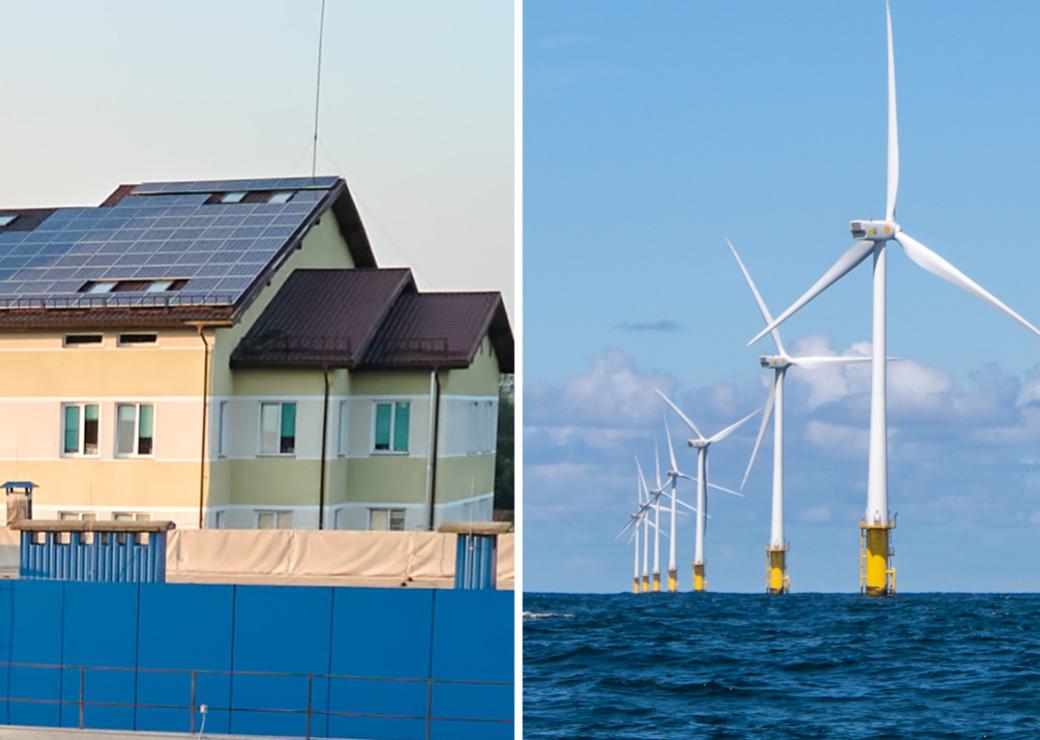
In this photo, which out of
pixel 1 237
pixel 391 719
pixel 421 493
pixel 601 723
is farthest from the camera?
pixel 601 723

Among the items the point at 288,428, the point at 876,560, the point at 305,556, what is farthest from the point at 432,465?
the point at 876,560

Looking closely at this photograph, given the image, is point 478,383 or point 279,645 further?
point 478,383

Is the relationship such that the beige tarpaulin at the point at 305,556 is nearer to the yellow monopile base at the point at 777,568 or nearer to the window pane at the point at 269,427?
the window pane at the point at 269,427

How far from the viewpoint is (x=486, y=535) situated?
3903cm

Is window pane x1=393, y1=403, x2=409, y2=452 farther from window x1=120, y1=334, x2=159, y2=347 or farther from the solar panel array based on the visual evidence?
window x1=120, y1=334, x2=159, y2=347

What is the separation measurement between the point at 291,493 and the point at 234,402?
85.7 inches

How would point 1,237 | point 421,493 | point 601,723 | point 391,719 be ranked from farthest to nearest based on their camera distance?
point 601,723, point 1,237, point 421,493, point 391,719

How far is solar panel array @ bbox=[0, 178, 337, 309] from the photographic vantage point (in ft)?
142

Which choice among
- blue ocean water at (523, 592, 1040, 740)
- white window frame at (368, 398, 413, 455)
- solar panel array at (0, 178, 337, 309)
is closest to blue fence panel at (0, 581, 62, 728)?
solar panel array at (0, 178, 337, 309)

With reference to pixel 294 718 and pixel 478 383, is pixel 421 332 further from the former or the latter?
pixel 294 718

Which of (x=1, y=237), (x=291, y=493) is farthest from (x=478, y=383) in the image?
(x=1, y=237)

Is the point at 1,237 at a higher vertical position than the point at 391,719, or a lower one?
higher

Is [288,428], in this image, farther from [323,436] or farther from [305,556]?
[305,556]

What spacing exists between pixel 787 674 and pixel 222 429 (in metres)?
39.1
